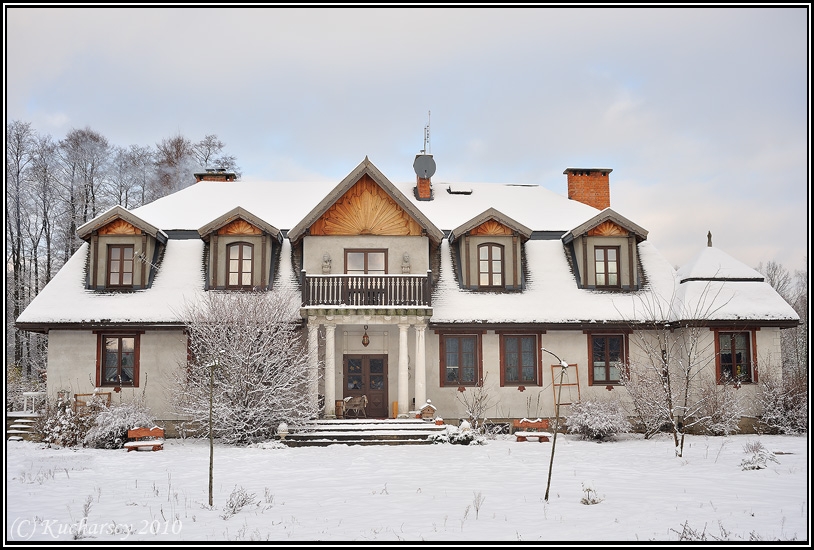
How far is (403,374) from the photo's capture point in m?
22.2

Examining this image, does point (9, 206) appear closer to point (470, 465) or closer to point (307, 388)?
point (307, 388)

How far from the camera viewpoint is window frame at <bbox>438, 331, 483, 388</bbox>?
22938 millimetres

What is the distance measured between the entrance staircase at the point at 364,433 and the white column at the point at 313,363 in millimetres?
795

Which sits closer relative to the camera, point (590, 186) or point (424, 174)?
point (424, 174)

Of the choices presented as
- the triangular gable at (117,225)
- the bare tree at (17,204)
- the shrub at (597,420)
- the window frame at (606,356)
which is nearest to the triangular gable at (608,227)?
the window frame at (606,356)

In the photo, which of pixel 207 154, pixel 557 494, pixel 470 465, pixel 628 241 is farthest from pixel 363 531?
pixel 207 154

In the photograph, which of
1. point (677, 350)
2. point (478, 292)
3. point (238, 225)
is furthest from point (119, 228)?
point (677, 350)

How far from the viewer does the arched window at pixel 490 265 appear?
24000mm

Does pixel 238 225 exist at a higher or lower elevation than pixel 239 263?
higher

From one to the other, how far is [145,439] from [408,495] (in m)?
10.4

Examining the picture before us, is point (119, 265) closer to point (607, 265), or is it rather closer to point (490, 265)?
point (490, 265)

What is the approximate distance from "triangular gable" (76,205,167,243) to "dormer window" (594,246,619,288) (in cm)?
1493

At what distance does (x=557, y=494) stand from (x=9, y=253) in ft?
105

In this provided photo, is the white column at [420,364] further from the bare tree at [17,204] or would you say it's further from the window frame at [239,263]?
the bare tree at [17,204]
